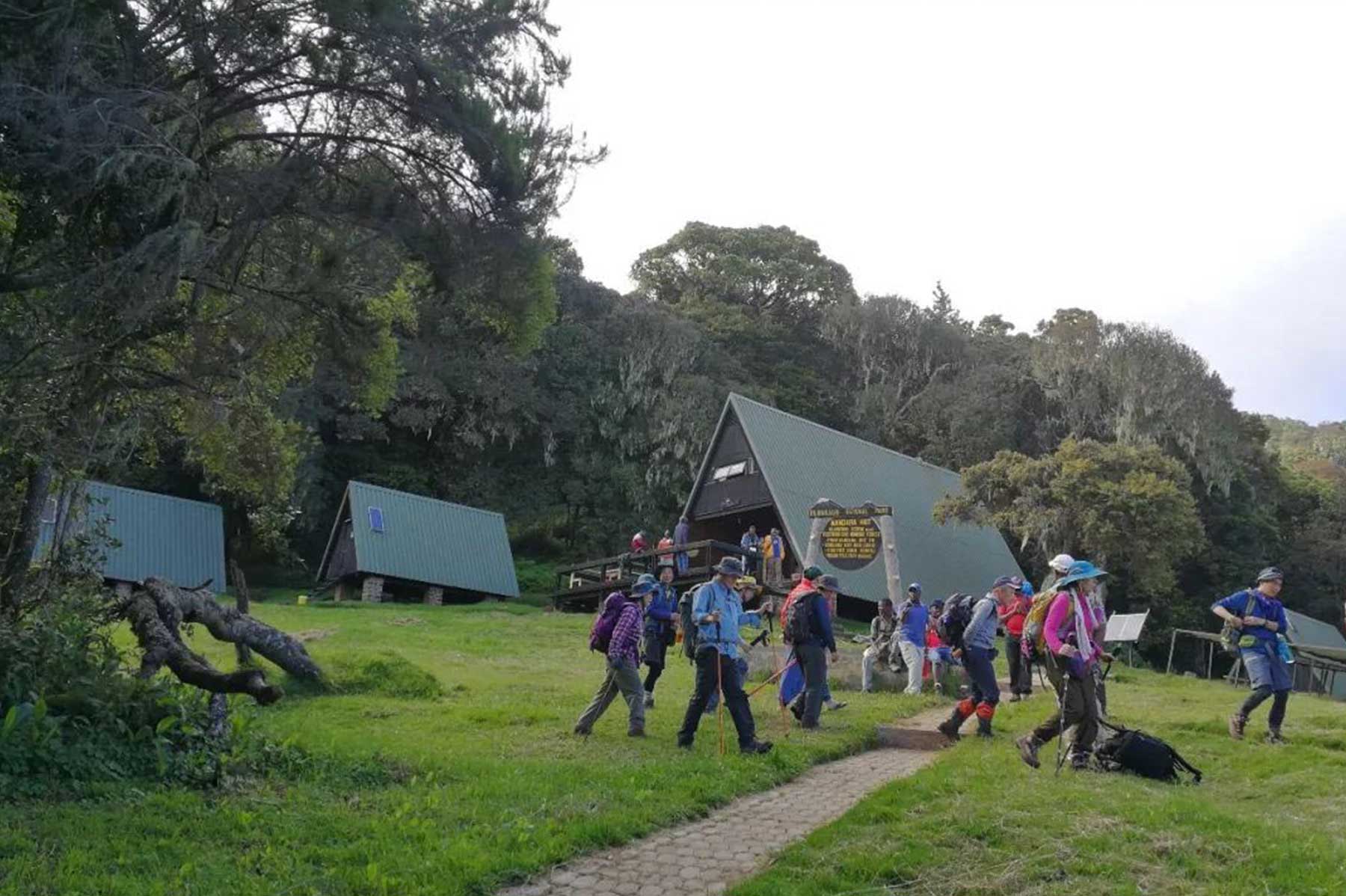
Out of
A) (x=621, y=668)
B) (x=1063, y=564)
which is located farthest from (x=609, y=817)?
(x=1063, y=564)

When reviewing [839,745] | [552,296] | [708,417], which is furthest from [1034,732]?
[708,417]

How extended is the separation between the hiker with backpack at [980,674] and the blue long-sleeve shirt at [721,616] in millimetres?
2514

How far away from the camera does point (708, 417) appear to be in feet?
137

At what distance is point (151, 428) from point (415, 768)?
574 cm

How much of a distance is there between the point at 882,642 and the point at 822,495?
49.9 feet

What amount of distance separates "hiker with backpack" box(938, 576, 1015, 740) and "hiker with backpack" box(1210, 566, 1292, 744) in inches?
84.5

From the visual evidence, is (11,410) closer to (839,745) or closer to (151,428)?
(151,428)

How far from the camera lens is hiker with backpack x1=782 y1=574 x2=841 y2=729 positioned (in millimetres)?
11211

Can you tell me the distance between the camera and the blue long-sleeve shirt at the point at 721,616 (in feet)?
33.3

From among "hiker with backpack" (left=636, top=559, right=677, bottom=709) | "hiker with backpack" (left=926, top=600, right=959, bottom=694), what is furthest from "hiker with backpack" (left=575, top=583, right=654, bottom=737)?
"hiker with backpack" (left=926, top=600, right=959, bottom=694)

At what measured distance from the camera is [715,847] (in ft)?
22.2

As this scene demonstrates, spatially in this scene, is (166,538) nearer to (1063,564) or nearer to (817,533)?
(817,533)

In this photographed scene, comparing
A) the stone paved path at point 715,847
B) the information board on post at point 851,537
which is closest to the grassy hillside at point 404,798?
the stone paved path at point 715,847

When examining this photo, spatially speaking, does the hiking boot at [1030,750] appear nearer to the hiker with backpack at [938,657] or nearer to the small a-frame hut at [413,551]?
the hiker with backpack at [938,657]
